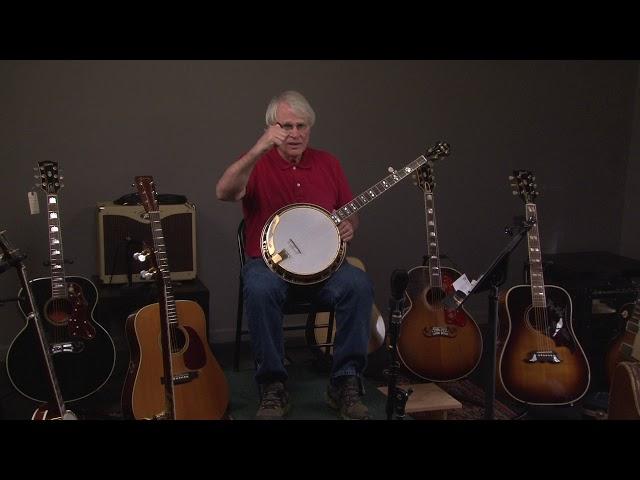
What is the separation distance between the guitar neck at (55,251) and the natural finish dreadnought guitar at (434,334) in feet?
4.94

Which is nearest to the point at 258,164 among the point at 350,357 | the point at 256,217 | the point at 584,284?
the point at 256,217

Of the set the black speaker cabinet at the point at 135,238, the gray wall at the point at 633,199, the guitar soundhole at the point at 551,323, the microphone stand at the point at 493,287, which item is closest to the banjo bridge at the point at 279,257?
the microphone stand at the point at 493,287

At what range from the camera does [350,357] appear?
10.4 feet

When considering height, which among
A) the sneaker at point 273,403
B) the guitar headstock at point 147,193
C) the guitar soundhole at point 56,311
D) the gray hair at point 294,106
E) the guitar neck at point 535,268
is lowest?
the sneaker at point 273,403

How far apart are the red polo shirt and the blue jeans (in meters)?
0.21

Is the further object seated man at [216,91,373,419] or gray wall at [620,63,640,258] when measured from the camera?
gray wall at [620,63,640,258]

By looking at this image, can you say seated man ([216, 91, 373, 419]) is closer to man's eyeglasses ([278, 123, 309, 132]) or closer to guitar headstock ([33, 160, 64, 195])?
man's eyeglasses ([278, 123, 309, 132])

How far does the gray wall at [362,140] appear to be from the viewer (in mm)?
3957

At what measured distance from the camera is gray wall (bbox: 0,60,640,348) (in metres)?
3.96

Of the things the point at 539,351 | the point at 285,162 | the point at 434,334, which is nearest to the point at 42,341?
the point at 285,162

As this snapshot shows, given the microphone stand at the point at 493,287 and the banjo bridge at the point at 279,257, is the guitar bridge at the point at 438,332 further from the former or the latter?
the banjo bridge at the point at 279,257

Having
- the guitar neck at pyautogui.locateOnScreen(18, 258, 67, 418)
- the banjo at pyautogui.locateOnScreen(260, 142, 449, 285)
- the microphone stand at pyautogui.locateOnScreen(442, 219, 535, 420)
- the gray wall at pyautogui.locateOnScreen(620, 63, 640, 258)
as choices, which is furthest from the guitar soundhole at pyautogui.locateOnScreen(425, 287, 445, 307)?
the gray wall at pyautogui.locateOnScreen(620, 63, 640, 258)

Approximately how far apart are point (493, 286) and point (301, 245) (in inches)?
33.5

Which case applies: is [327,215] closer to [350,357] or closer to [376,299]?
[350,357]
